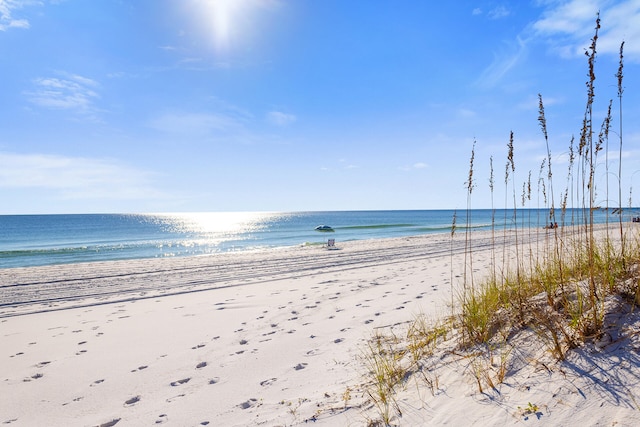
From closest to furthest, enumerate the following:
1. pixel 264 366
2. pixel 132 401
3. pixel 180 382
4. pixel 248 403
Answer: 1. pixel 248 403
2. pixel 132 401
3. pixel 180 382
4. pixel 264 366

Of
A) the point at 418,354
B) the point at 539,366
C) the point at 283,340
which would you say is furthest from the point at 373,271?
the point at 539,366

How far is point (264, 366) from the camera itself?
388cm

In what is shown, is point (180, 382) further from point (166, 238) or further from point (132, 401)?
point (166, 238)

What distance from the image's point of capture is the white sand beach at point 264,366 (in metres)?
2.27

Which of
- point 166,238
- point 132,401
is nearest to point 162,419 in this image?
point 132,401

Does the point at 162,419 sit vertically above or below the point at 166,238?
above

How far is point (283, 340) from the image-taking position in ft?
15.3

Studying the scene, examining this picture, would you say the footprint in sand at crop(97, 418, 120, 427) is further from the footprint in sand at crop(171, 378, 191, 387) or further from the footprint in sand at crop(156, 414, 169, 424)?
the footprint in sand at crop(171, 378, 191, 387)

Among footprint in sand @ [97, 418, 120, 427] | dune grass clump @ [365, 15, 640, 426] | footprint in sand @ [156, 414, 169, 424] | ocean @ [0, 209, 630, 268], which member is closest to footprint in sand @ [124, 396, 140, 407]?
footprint in sand @ [97, 418, 120, 427]

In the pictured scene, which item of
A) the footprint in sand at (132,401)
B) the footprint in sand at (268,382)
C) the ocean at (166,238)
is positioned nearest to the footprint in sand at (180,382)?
the footprint in sand at (132,401)

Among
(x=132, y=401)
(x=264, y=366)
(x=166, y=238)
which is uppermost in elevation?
(x=264, y=366)

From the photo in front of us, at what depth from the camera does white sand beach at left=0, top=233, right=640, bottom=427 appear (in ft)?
7.45

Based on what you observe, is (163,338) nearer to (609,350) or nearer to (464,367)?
(464,367)

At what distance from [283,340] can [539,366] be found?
9.88 feet
